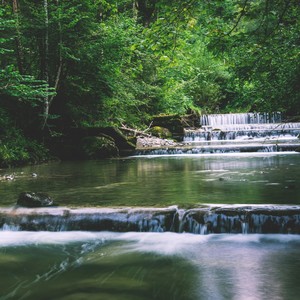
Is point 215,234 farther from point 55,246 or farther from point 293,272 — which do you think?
point 55,246

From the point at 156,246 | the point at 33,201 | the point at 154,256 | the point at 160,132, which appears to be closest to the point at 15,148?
the point at 33,201

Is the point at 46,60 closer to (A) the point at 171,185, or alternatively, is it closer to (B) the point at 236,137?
(A) the point at 171,185

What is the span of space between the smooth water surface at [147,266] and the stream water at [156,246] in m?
0.01

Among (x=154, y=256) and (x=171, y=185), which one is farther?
(x=171, y=185)

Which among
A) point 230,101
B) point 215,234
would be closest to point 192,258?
point 215,234

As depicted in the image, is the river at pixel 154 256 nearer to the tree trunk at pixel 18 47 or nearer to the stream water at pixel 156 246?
the stream water at pixel 156 246

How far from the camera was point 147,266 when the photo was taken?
14.8 feet

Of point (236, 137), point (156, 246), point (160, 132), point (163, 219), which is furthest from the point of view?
point (160, 132)

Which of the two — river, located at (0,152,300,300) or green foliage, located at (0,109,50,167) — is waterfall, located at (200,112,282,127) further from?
river, located at (0,152,300,300)

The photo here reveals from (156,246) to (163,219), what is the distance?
25.6 inches

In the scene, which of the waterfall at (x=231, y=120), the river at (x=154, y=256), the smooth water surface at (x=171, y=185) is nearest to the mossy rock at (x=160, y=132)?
the waterfall at (x=231, y=120)

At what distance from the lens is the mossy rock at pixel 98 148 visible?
646 inches

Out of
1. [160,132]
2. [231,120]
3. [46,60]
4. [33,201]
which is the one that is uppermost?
[46,60]

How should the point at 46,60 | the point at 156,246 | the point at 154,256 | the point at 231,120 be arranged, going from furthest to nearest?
the point at 231,120
the point at 46,60
the point at 156,246
the point at 154,256
